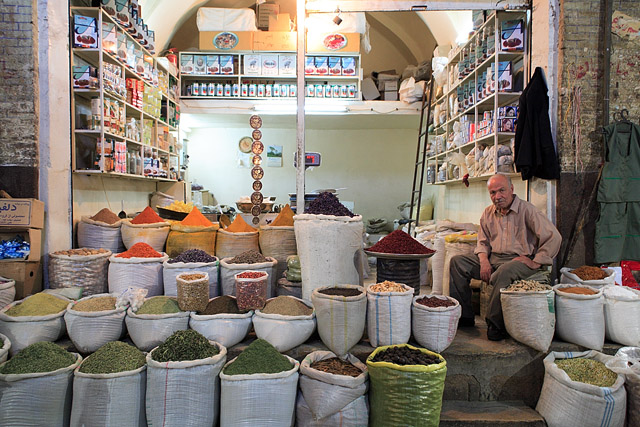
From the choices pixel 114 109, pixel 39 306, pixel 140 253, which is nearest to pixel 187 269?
pixel 140 253

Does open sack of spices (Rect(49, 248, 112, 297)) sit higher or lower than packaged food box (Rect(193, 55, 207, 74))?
lower

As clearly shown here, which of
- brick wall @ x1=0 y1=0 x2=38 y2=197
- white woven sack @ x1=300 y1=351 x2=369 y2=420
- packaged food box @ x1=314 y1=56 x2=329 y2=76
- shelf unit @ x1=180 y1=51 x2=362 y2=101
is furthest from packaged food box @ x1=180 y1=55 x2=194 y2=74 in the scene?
white woven sack @ x1=300 y1=351 x2=369 y2=420

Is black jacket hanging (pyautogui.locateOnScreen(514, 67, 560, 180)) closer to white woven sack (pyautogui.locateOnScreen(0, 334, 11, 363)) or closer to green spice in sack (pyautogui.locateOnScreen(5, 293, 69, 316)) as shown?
green spice in sack (pyautogui.locateOnScreen(5, 293, 69, 316))

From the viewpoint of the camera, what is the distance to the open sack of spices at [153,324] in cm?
267

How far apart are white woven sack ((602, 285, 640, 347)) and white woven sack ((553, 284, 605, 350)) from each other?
0.10 metres

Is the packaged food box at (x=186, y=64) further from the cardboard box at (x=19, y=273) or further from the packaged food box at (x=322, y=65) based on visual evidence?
the cardboard box at (x=19, y=273)

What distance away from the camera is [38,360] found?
2.37 metres

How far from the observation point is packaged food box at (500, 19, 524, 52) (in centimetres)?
404

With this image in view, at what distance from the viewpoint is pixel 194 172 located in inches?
337

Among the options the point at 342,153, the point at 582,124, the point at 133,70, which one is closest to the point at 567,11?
the point at 582,124

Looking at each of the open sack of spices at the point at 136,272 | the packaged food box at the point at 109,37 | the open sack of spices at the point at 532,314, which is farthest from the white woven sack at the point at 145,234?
the open sack of spices at the point at 532,314

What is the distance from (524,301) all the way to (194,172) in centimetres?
706

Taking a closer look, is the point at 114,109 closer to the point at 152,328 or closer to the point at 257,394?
the point at 152,328

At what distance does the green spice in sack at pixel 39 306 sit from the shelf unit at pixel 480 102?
12.5 feet
